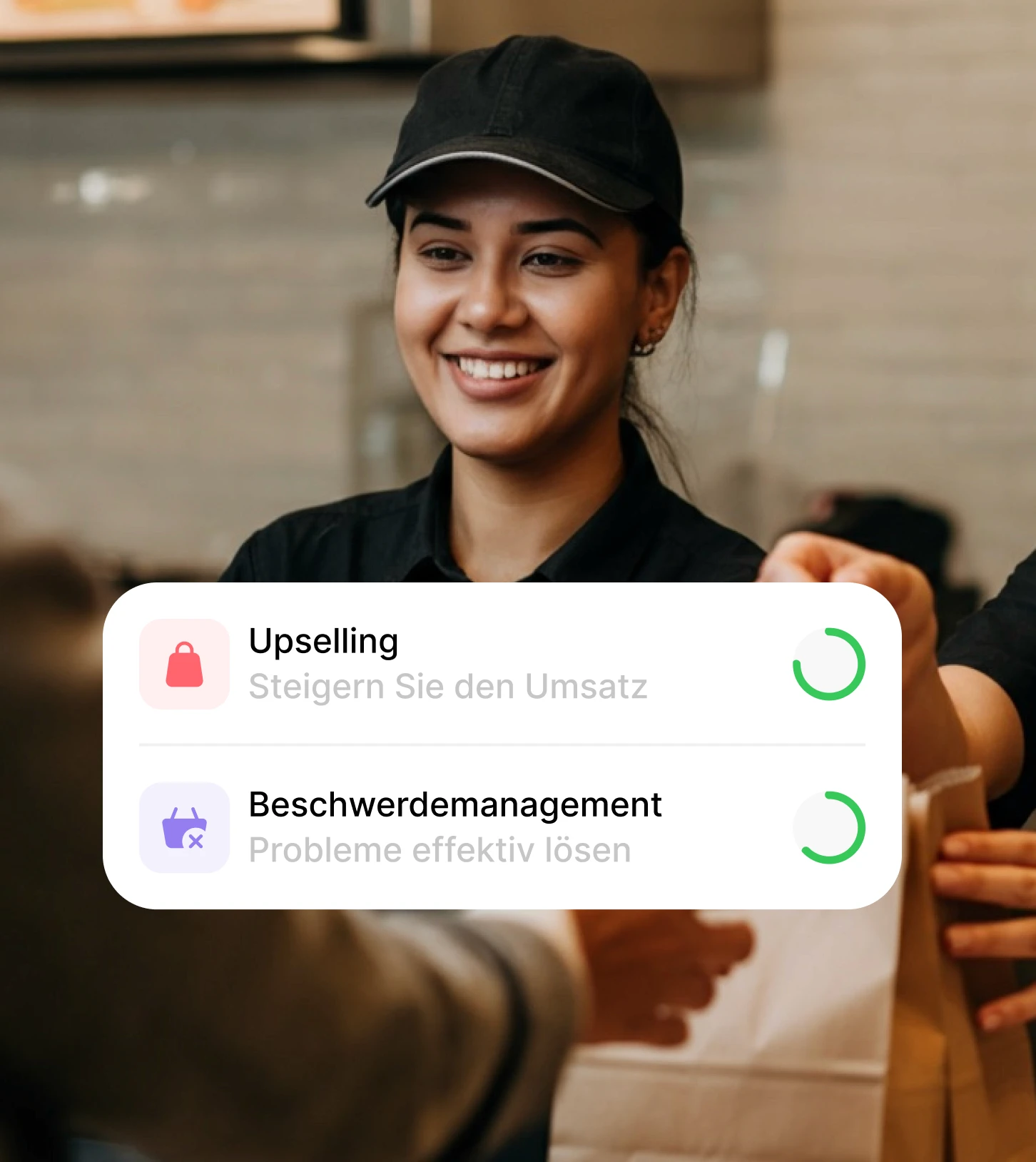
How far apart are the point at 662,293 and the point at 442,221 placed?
12cm

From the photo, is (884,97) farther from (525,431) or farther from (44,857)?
(44,857)

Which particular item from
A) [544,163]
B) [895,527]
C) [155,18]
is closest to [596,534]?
[544,163]

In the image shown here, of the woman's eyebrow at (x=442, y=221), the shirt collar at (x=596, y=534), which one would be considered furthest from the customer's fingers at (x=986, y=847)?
the woman's eyebrow at (x=442, y=221)

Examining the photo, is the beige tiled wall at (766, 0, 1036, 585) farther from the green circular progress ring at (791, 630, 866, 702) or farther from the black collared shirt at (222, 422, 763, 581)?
the green circular progress ring at (791, 630, 866, 702)

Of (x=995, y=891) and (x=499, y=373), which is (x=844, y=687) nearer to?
(x=995, y=891)

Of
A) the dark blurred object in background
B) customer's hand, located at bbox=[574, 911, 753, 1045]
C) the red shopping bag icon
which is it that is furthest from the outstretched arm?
the dark blurred object in background

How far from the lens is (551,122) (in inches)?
27.0

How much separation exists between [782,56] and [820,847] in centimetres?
160

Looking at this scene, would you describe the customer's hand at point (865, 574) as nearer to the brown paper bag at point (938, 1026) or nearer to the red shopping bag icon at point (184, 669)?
the brown paper bag at point (938, 1026)

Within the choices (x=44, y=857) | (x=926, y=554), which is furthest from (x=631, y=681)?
(x=926, y=554)

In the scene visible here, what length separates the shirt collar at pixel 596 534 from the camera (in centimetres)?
75

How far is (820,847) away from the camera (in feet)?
1.89

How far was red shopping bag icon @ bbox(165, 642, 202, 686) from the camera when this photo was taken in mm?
571

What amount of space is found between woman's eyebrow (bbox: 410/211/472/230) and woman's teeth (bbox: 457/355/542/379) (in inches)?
2.2
